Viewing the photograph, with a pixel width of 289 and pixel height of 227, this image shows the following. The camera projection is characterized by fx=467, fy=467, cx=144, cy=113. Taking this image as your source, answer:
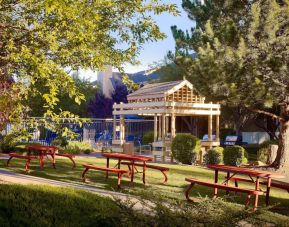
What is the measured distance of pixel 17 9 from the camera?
28.9ft

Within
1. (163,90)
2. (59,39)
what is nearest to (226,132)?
(163,90)

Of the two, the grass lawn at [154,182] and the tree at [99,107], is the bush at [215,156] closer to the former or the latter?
the grass lawn at [154,182]

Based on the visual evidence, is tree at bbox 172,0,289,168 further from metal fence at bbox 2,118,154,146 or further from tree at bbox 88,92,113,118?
tree at bbox 88,92,113,118

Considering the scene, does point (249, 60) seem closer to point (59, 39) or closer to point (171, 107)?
point (171, 107)

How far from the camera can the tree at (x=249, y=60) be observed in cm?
1596

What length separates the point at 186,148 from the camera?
1906 cm

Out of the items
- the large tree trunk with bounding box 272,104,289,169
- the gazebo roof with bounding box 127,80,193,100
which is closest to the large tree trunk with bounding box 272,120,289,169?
the large tree trunk with bounding box 272,104,289,169

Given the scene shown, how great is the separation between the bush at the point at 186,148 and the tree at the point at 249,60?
2.67 m

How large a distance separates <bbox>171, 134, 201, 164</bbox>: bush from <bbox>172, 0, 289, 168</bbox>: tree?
267 cm

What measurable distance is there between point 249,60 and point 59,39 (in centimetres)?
988

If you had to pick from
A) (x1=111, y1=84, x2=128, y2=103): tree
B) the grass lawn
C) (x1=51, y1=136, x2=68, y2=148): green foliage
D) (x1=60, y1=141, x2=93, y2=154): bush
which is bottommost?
the grass lawn

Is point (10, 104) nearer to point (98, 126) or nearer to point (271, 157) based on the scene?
point (271, 157)

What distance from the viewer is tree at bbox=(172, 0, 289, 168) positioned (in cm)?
1596

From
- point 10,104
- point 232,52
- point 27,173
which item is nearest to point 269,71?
point 232,52
